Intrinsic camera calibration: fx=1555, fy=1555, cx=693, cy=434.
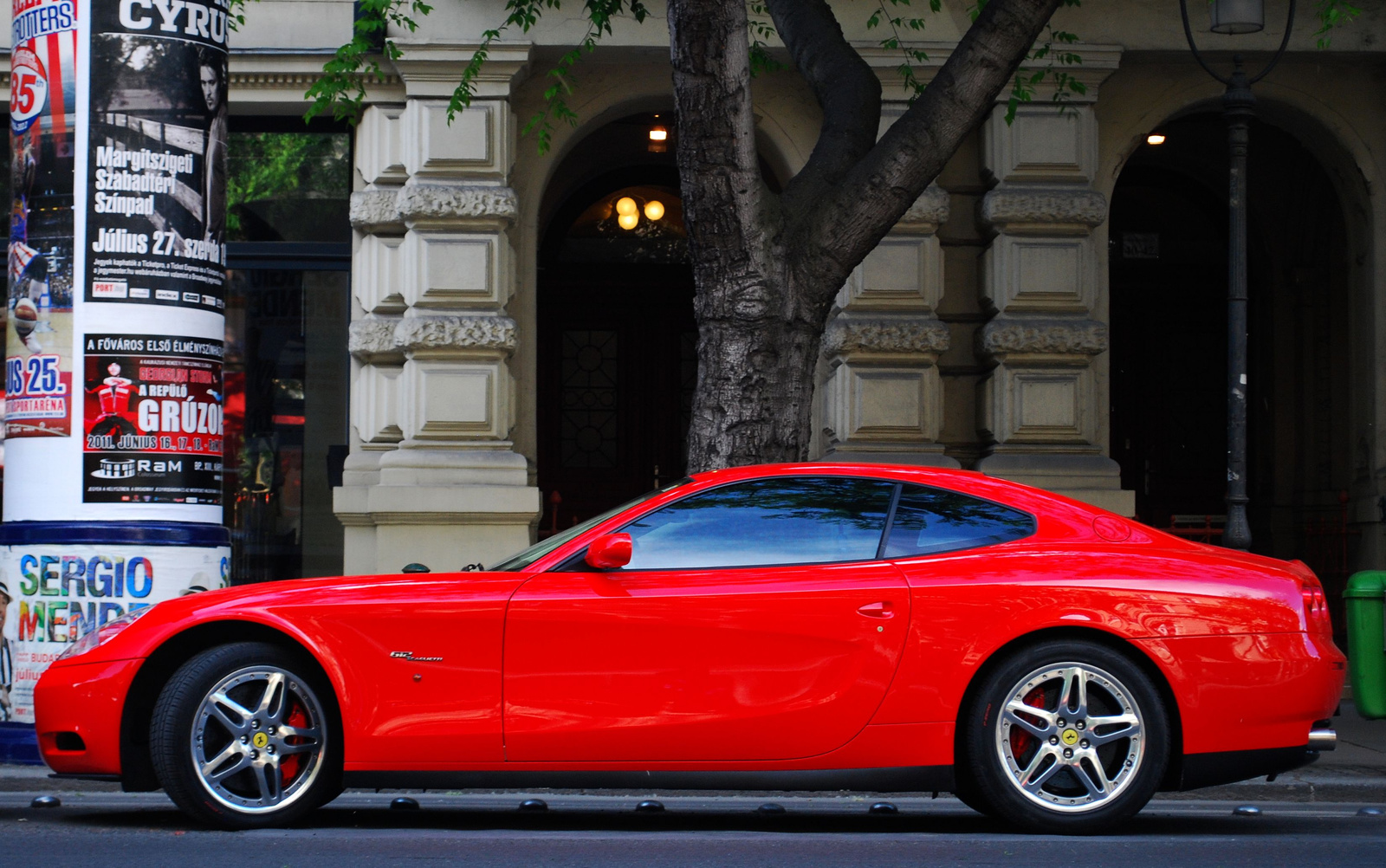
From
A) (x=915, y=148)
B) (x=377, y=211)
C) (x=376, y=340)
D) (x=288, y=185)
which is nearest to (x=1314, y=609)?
(x=915, y=148)

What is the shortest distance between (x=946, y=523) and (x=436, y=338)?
6650 mm

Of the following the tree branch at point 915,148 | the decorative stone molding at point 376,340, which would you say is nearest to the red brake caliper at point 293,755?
the tree branch at point 915,148

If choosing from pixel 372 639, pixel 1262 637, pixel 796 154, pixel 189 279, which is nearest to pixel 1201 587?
pixel 1262 637

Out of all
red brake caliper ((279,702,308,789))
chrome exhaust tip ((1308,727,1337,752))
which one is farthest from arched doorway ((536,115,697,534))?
chrome exhaust tip ((1308,727,1337,752))

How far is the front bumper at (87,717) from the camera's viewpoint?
18.7 feet

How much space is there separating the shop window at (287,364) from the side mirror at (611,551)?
7.52 metres

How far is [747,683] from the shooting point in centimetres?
553

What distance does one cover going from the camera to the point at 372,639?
18.3 ft

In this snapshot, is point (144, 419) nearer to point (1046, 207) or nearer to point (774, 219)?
point (774, 219)

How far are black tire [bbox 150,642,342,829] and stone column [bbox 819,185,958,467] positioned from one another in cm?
690

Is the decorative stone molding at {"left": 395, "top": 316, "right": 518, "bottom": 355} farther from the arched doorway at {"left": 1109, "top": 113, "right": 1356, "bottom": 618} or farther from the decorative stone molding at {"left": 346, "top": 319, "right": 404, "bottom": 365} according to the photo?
the arched doorway at {"left": 1109, "top": 113, "right": 1356, "bottom": 618}

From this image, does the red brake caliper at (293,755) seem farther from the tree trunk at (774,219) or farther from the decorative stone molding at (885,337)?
the decorative stone molding at (885,337)

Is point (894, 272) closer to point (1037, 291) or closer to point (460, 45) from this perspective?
point (1037, 291)

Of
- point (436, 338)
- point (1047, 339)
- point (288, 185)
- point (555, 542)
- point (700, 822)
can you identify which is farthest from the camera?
point (288, 185)
